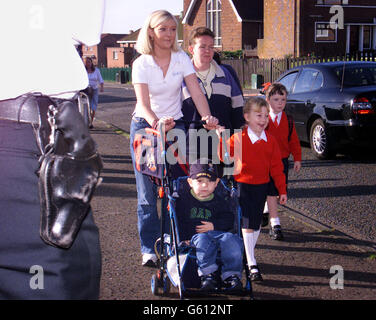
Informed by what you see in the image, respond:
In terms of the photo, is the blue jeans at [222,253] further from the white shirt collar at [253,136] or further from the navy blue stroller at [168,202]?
the white shirt collar at [253,136]

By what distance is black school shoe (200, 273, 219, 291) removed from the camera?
3869mm

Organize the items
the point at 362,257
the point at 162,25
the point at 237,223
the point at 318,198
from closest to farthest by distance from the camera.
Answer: the point at 237,223
the point at 162,25
the point at 362,257
the point at 318,198

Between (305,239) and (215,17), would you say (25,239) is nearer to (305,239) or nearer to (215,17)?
(305,239)

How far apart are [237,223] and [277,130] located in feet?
6.89

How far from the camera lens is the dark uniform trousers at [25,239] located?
2082 millimetres

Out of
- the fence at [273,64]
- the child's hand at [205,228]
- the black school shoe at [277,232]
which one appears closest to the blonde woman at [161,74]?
the child's hand at [205,228]

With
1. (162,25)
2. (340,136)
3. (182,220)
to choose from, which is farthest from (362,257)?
(340,136)

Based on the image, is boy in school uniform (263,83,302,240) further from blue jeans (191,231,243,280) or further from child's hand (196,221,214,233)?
blue jeans (191,231,243,280)

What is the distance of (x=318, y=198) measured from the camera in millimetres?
7449

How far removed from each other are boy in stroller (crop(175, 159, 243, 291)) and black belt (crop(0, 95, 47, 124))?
2.14m

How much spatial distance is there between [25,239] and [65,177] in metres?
0.29
